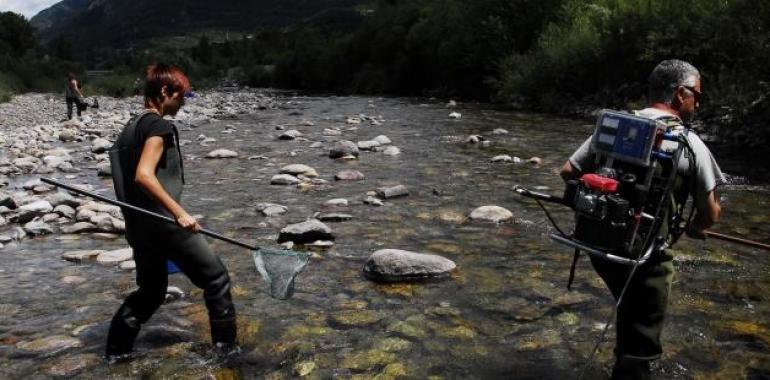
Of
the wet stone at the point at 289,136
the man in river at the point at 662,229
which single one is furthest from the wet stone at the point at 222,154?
the man in river at the point at 662,229

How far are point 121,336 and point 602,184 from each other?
393cm

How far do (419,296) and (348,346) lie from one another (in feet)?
4.47

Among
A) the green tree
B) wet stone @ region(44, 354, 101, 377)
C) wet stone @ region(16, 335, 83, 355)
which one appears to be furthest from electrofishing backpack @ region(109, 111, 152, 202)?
the green tree

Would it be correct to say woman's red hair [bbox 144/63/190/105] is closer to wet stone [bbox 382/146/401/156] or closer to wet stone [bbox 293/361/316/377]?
wet stone [bbox 293/361/316/377]

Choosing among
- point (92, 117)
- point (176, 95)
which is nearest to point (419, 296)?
point (176, 95)

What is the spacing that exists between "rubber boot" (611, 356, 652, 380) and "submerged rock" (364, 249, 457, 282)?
10.4 ft

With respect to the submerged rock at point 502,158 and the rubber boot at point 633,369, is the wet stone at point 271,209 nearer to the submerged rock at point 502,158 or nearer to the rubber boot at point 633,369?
the submerged rock at point 502,158

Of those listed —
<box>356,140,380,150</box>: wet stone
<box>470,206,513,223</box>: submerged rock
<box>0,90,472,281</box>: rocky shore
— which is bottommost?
<box>0,90,472,281</box>: rocky shore

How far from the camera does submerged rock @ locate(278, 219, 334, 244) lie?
8.73m

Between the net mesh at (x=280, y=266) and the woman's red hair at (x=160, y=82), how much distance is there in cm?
154

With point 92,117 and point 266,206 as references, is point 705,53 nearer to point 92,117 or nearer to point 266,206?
point 266,206

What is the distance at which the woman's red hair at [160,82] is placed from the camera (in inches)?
186

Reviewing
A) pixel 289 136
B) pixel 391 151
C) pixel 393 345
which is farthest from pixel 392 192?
pixel 289 136

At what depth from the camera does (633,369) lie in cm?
438
